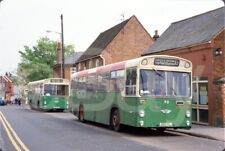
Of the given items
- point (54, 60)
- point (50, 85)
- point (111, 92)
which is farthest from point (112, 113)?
point (54, 60)

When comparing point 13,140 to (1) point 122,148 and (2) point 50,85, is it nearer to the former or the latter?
(1) point 122,148

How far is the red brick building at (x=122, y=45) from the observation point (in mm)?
50184

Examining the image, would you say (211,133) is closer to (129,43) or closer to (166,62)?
(166,62)

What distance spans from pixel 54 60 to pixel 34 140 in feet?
267

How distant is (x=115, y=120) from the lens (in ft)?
66.2

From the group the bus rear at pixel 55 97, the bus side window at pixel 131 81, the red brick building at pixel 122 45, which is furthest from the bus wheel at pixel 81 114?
the red brick building at pixel 122 45

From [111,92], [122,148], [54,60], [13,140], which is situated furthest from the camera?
[54,60]

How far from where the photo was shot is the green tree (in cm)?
9281

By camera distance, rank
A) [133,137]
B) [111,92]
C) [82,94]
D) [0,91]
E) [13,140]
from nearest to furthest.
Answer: [13,140] < [133,137] < [111,92] < [82,94] < [0,91]

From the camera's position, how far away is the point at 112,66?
818 inches

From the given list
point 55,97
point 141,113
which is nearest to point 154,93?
point 141,113

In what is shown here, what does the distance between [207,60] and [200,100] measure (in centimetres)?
215

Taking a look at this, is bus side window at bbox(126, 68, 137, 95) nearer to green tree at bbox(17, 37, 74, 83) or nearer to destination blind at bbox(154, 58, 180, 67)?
destination blind at bbox(154, 58, 180, 67)

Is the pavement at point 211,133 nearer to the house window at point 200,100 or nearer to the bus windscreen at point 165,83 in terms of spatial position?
the bus windscreen at point 165,83
